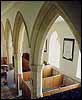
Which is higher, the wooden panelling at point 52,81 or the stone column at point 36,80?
the stone column at point 36,80

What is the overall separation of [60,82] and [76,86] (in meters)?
1.39

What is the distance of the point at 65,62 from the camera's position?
775cm

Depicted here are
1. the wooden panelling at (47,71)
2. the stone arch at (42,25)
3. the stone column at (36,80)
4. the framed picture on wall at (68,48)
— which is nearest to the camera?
the stone arch at (42,25)

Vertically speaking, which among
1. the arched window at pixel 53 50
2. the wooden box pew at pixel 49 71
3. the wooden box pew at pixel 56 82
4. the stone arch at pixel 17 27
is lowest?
the wooden box pew at pixel 56 82

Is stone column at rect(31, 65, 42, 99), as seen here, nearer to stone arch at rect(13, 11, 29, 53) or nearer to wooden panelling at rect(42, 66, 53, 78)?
stone arch at rect(13, 11, 29, 53)

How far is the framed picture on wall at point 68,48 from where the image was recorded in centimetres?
707

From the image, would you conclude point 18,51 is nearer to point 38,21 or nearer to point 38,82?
point 38,82

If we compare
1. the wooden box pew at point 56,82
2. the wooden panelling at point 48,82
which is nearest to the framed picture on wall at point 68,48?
the wooden box pew at point 56,82

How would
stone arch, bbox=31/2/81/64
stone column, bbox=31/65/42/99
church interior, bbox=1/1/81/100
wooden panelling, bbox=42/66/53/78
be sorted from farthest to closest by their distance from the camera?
wooden panelling, bbox=42/66/53/78 < stone column, bbox=31/65/42/99 < stone arch, bbox=31/2/81/64 < church interior, bbox=1/1/81/100

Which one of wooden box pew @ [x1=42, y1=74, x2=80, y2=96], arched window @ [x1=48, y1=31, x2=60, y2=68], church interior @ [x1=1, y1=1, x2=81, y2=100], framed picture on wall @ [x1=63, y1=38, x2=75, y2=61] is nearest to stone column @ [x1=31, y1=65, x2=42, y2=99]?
church interior @ [x1=1, y1=1, x2=81, y2=100]

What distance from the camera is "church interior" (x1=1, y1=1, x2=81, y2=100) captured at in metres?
3.21

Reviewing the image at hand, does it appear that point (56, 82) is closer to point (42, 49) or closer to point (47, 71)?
point (47, 71)

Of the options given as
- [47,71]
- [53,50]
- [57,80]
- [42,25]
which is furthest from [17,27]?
[53,50]

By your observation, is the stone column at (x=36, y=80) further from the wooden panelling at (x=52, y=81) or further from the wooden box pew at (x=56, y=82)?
the wooden panelling at (x=52, y=81)
